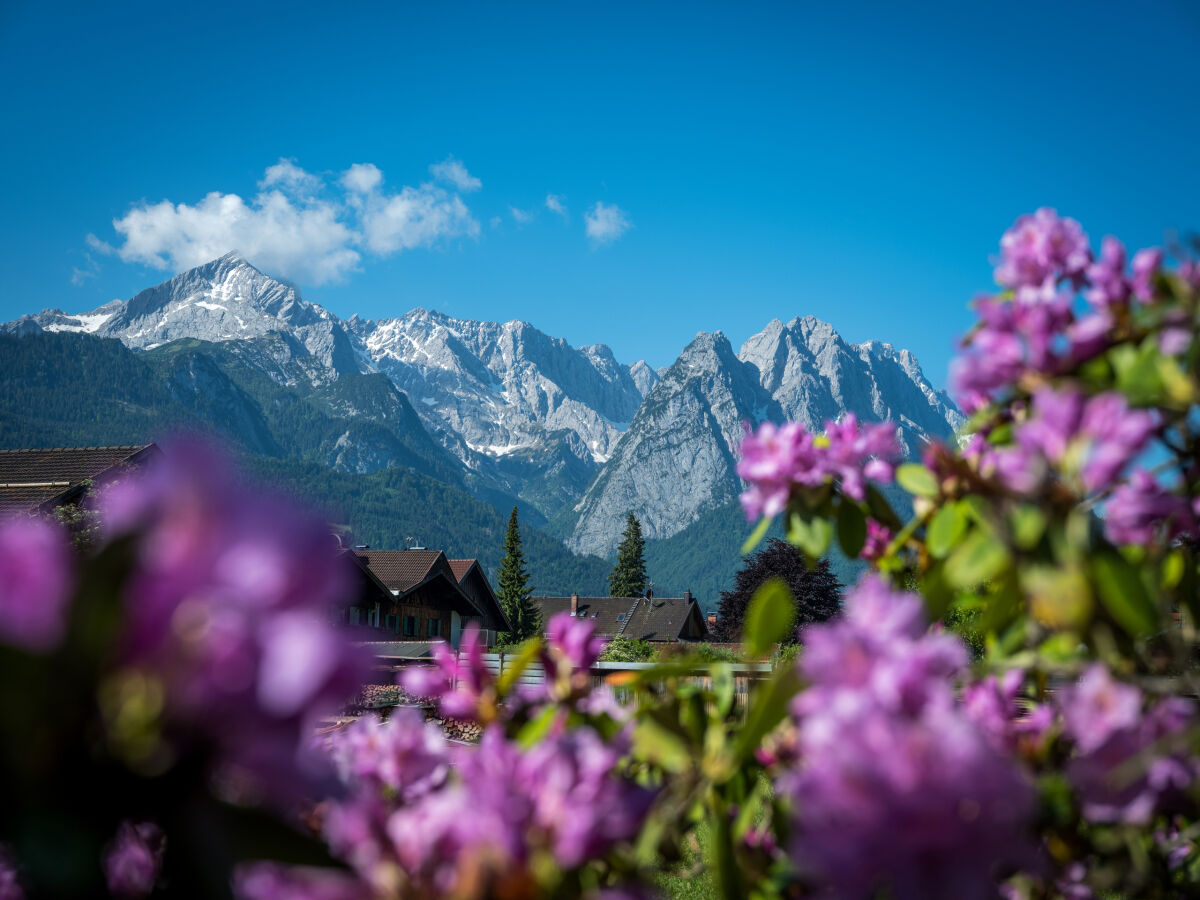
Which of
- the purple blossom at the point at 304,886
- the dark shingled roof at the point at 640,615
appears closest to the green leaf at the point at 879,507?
the purple blossom at the point at 304,886

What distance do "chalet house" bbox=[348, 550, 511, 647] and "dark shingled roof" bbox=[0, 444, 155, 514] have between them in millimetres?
15329

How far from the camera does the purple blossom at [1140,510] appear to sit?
0.88m

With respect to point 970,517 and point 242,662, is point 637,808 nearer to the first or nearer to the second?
point 242,662

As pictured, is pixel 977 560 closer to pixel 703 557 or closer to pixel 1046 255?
pixel 1046 255

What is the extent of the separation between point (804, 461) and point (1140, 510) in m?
0.48

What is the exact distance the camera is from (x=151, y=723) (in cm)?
47

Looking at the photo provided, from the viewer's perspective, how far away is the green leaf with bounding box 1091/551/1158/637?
2.38 feet

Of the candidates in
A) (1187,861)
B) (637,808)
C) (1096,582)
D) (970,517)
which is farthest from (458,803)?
(1187,861)

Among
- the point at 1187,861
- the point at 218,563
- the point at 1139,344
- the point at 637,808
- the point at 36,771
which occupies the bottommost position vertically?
the point at 1187,861

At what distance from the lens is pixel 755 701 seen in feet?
2.46

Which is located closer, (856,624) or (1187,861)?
(856,624)

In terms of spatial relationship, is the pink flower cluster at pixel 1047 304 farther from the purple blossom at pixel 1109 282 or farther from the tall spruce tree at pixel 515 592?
the tall spruce tree at pixel 515 592

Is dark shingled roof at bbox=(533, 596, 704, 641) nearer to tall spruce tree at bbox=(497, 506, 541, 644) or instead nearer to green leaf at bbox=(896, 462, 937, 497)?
tall spruce tree at bbox=(497, 506, 541, 644)

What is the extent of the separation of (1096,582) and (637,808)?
472 mm
